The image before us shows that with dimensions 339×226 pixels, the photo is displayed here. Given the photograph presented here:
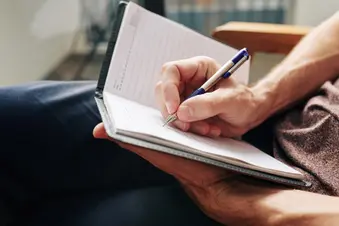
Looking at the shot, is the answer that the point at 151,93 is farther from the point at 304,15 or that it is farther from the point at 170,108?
the point at 304,15

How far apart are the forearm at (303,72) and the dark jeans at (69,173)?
22cm

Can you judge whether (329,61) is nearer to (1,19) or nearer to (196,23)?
(1,19)

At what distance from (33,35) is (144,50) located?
1182 millimetres

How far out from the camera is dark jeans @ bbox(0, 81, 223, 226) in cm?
75

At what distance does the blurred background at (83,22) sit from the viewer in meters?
1.78

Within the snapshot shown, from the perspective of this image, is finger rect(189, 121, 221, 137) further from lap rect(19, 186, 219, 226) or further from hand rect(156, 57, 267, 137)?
lap rect(19, 186, 219, 226)

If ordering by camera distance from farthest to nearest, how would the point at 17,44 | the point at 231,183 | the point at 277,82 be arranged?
1. the point at 17,44
2. the point at 277,82
3. the point at 231,183

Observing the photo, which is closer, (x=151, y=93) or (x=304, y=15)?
(x=151, y=93)

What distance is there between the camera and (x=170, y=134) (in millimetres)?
617

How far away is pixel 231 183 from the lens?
0.71 meters

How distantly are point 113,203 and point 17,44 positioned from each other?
1117mm

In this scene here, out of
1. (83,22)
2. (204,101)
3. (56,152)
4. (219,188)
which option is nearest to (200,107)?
(204,101)

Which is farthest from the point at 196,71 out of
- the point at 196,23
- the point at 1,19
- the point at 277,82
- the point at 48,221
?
the point at 196,23

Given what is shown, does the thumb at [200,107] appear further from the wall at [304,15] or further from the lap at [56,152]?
the wall at [304,15]
